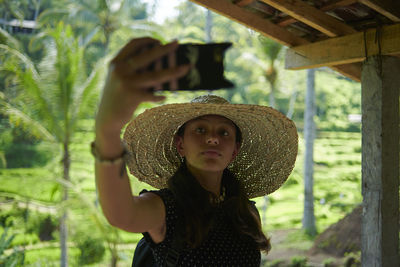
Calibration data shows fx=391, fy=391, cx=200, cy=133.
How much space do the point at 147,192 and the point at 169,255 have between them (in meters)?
0.19

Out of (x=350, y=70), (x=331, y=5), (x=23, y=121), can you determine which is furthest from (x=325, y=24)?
(x=23, y=121)

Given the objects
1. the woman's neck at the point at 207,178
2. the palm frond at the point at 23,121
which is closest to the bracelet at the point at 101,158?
the woman's neck at the point at 207,178

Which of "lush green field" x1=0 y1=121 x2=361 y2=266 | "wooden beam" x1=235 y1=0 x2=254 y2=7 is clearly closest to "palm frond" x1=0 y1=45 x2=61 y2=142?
"lush green field" x1=0 y1=121 x2=361 y2=266

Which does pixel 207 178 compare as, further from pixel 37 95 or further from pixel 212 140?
pixel 37 95

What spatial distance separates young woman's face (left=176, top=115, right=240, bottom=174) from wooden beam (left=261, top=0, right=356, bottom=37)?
38.1 inches

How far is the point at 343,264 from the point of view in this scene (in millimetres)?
8070

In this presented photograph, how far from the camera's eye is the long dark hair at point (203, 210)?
3.83 feet

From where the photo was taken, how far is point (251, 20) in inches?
90.8

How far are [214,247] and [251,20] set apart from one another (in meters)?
1.52

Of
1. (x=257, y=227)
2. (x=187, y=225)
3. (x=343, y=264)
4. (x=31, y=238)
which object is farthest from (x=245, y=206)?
(x=31, y=238)

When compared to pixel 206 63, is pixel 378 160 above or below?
below

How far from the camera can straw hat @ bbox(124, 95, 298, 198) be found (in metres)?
1.33

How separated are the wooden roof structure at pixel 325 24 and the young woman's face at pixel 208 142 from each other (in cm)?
A: 94

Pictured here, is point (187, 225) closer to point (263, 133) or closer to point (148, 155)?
point (148, 155)
